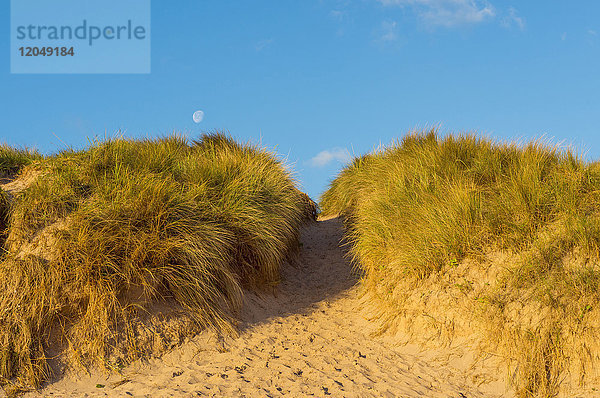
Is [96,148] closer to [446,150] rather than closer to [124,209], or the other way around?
[124,209]

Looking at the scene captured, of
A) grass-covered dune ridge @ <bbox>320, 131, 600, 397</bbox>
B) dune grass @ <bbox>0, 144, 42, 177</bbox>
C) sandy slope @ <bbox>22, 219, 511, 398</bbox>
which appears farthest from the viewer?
dune grass @ <bbox>0, 144, 42, 177</bbox>

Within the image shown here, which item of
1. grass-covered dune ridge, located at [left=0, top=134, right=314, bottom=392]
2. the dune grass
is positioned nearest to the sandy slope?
grass-covered dune ridge, located at [left=0, top=134, right=314, bottom=392]

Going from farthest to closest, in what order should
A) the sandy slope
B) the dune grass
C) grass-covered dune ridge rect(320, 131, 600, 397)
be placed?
the dune grass → grass-covered dune ridge rect(320, 131, 600, 397) → the sandy slope

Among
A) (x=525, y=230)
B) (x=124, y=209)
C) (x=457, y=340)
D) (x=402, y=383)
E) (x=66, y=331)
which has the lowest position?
(x=402, y=383)

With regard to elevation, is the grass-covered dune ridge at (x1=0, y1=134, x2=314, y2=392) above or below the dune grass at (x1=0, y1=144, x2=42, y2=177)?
below

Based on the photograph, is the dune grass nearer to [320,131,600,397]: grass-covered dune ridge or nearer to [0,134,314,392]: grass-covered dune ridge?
[0,134,314,392]: grass-covered dune ridge

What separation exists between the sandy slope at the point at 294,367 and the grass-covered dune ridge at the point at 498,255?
42cm

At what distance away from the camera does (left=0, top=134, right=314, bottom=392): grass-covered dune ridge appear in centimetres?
514

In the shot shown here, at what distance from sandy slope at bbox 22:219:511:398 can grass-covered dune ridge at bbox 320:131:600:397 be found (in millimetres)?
424

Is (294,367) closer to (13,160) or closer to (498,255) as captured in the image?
(498,255)

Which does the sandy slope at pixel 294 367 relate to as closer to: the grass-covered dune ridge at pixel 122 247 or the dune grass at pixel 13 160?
the grass-covered dune ridge at pixel 122 247

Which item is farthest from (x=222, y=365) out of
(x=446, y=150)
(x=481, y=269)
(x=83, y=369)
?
(x=446, y=150)

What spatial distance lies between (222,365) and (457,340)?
9.42 ft

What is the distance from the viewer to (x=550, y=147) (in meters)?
7.80
